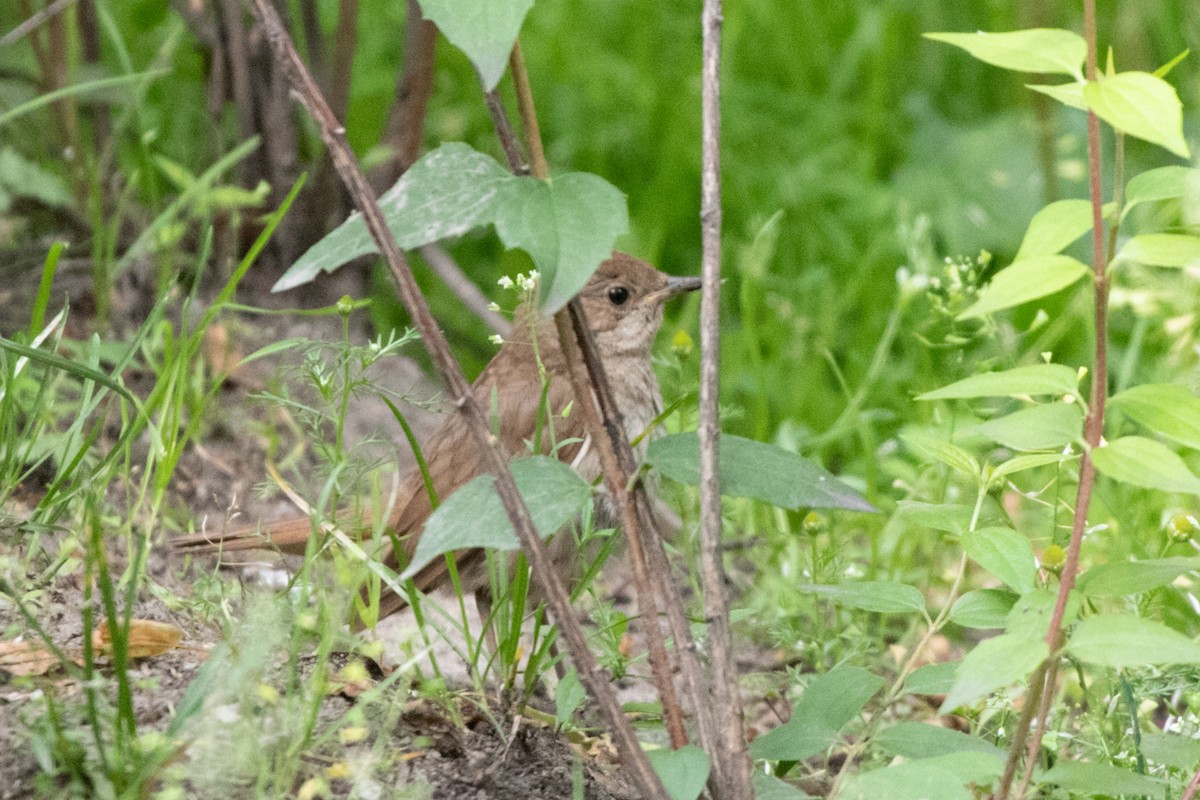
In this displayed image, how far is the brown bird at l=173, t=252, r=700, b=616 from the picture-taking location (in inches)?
118

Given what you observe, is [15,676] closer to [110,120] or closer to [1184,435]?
[1184,435]

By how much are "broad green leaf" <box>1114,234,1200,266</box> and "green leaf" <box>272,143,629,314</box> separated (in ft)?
1.83

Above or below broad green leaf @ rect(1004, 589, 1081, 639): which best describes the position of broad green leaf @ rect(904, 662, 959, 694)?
below

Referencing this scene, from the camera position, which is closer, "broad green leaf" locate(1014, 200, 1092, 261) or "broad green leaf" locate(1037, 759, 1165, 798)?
"broad green leaf" locate(1014, 200, 1092, 261)

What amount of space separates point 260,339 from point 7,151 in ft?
2.58

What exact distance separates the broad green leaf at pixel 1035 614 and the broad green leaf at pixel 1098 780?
261mm

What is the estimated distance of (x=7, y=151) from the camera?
3.84m

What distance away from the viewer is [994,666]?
5.29 feet

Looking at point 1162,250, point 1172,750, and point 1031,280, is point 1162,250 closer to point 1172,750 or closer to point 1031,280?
point 1031,280

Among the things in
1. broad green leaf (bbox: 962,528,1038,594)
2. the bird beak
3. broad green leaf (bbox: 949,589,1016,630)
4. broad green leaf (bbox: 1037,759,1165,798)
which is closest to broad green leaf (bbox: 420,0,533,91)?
broad green leaf (bbox: 962,528,1038,594)

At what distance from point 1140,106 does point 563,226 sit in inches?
24.0

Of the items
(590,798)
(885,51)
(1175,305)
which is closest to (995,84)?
(885,51)

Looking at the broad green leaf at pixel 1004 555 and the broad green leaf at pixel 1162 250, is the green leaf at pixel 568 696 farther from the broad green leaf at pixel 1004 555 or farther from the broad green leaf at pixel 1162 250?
the broad green leaf at pixel 1162 250

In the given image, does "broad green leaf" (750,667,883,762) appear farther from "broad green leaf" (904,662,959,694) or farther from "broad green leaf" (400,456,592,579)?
"broad green leaf" (400,456,592,579)
